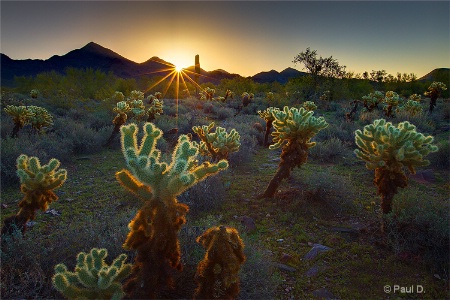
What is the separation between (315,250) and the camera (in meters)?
4.87

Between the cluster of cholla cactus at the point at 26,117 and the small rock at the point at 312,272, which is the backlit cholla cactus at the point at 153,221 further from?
the cluster of cholla cactus at the point at 26,117

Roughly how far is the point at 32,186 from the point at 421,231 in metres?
5.78

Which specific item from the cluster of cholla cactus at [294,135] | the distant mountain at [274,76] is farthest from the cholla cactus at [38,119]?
the distant mountain at [274,76]

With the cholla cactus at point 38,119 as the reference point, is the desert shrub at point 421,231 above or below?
below

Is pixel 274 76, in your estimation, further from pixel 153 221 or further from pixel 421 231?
pixel 153 221

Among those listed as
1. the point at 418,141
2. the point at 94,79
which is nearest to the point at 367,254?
the point at 418,141

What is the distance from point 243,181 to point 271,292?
15.1 ft

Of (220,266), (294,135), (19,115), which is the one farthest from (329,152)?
(19,115)

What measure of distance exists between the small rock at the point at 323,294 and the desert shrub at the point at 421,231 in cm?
150

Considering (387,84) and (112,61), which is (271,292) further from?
(112,61)

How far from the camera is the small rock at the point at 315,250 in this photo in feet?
15.6

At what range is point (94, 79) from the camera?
39.0 m

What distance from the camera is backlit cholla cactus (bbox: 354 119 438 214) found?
5.03m

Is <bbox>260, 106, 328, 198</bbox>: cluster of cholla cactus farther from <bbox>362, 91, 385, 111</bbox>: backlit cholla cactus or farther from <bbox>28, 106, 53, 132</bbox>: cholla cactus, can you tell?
<bbox>362, 91, 385, 111</bbox>: backlit cholla cactus
